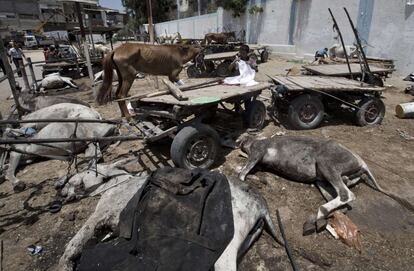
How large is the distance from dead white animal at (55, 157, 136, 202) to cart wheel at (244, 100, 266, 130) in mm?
2556

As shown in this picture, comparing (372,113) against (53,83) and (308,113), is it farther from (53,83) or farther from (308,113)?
(53,83)

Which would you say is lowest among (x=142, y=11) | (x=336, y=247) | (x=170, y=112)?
(x=336, y=247)

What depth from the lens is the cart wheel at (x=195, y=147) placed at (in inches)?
146

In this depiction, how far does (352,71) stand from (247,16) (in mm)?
16451

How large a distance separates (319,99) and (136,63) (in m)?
4.50

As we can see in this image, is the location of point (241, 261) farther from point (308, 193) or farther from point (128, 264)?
point (308, 193)

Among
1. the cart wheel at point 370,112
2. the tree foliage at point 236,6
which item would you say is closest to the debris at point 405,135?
the cart wheel at point 370,112

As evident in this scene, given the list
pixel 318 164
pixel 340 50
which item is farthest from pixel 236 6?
pixel 318 164

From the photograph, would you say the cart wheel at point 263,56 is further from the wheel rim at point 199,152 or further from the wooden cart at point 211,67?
the wheel rim at point 199,152

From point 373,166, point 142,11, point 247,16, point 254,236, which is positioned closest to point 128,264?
point 254,236

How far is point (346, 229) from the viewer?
2963mm

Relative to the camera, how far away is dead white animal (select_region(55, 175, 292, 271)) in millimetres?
2366

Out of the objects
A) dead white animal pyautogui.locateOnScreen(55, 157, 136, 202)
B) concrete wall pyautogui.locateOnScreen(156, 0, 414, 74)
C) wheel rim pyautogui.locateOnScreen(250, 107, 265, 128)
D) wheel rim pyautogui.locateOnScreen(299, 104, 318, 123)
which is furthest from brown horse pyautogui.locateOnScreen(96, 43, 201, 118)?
concrete wall pyautogui.locateOnScreen(156, 0, 414, 74)

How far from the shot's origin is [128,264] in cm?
195
